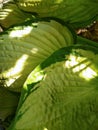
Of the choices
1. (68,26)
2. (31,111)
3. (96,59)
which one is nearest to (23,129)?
(31,111)

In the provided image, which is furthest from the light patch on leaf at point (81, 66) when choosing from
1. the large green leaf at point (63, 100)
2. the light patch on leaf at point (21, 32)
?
the light patch on leaf at point (21, 32)

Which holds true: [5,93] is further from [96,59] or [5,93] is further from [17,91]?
[96,59]

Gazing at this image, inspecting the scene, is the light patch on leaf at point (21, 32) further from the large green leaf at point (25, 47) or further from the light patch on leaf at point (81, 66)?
the light patch on leaf at point (81, 66)

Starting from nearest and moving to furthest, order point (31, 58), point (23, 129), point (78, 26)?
1. point (23, 129)
2. point (31, 58)
3. point (78, 26)

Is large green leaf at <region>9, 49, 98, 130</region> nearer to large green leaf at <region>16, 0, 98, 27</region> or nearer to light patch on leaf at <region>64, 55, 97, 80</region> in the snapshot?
light patch on leaf at <region>64, 55, 97, 80</region>

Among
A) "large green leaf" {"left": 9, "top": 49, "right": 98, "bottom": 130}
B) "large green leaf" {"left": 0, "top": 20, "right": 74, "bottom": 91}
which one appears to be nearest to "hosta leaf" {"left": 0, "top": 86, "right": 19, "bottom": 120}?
"large green leaf" {"left": 0, "top": 20, "right": 74, "bottom": 91}

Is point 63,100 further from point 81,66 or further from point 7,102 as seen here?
point 7,102

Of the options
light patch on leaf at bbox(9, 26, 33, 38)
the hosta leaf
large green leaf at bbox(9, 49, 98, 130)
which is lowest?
the hosta leaf
